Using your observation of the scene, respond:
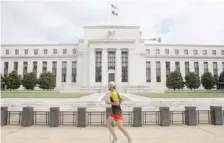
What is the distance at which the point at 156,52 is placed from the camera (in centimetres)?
8388

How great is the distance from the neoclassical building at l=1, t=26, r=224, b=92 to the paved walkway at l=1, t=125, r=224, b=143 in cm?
5648

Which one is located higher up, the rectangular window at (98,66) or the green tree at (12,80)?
the rectangular window at (98,66)

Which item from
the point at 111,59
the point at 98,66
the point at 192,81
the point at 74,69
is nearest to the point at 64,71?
the point at 74,69

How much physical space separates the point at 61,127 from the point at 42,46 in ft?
252

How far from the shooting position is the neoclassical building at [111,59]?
229ft

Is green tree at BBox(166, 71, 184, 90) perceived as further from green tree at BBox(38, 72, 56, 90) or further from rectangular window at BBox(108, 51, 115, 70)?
green tree at BBox(38, 72, 56, 90)

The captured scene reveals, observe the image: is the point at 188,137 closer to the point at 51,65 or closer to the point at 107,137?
the point at 107,137

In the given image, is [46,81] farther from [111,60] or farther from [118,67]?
[118,67]

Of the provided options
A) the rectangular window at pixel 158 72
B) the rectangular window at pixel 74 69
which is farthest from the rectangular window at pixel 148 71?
the rectangular window at pixel 74 69

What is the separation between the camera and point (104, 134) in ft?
31.1

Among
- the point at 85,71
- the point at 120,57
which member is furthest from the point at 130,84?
the point at 85,71

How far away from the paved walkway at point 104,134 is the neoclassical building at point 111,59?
5648cm

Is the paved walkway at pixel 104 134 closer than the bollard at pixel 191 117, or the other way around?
the paved walkway at pixel 104 134

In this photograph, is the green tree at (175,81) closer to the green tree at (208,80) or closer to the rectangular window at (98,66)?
the green tree at (208,80)
